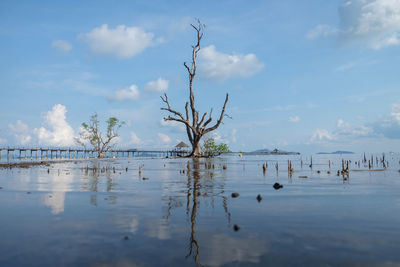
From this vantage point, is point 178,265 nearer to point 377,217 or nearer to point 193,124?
point 377,217

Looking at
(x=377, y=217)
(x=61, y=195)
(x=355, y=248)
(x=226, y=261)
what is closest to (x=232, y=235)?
(x=226, y=261)

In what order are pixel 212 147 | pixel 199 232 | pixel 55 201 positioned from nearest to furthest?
pixel 199 232, pixel 55 201, pixel 212 147

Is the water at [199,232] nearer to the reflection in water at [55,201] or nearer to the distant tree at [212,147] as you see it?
the reflection in water at [55,201]

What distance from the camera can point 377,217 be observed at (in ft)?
23.1

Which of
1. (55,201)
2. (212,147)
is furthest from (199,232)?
(212,147)

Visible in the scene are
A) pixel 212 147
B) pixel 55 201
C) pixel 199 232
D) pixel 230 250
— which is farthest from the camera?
pixel 212 147

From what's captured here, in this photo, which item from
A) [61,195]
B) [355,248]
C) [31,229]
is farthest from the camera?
[61,195]

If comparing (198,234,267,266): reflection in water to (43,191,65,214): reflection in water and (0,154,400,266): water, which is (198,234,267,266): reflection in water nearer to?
(0,154,400,266): water

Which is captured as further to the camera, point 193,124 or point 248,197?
point 193,124

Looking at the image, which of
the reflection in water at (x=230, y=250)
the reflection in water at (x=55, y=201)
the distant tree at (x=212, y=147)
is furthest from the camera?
the distant tree at (x=212, y=147)

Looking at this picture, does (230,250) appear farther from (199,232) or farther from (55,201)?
(55,201)

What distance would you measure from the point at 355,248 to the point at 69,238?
4.78m

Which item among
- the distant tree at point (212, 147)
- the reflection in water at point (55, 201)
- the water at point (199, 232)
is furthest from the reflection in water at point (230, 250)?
the distant tree at point (212, 147)

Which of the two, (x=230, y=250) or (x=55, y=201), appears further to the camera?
(x=55, y=201)
